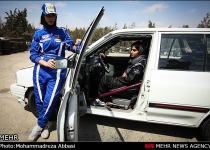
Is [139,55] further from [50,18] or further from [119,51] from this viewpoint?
[119,51]

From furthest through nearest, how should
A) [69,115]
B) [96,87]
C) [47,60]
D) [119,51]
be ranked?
[119,51] < [96,87] < [47,60] < [69,115]

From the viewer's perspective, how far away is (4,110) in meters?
2.92

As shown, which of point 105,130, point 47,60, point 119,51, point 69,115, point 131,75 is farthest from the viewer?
point 119,51

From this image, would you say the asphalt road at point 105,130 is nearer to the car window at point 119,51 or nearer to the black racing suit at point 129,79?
the black racing suit at point 129,79

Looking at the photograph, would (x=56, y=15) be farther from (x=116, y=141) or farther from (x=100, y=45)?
(x=116, y=141)

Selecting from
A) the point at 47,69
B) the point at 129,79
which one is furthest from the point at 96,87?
the point at 47,69

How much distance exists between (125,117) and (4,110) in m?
2.80

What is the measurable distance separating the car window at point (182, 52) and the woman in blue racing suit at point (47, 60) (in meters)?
1.44

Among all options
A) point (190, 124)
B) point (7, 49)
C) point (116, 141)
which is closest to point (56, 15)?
point (116, 141)

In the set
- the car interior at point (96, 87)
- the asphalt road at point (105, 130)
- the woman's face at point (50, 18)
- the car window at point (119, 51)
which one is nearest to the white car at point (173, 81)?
the car interior at point (96, 87)

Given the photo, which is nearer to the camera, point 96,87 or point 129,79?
point 129,79

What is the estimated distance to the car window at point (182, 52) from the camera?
1943 millimetres

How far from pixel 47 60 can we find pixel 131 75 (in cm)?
146

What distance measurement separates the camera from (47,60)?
2.03 metres
